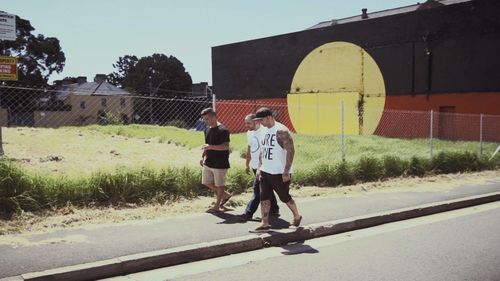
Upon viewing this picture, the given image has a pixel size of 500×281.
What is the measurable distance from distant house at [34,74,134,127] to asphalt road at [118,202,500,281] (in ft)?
69.5

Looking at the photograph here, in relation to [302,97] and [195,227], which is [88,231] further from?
[302,97]

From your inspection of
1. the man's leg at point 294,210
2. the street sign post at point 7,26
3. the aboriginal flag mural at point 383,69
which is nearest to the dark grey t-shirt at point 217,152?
the man's leg at point 294,210

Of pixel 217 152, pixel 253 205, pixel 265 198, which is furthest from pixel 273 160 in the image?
pixel 217 152

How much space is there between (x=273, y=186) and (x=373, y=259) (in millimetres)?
1711

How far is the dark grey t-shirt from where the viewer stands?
7777 mm

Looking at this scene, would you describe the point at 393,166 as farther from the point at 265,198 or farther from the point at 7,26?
the point at 7,26

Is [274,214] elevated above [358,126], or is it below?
below

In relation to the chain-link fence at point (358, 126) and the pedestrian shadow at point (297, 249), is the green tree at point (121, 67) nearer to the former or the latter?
the chain-link fence at point (358, 126)

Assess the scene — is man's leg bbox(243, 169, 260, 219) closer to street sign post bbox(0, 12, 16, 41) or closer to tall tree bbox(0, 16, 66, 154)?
street sign post bbox(0, 12, 16, 41)

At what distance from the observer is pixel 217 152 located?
7.98 m

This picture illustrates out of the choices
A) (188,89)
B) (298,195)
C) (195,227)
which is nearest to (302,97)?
(298,195)

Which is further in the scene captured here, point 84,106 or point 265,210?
point 84,106

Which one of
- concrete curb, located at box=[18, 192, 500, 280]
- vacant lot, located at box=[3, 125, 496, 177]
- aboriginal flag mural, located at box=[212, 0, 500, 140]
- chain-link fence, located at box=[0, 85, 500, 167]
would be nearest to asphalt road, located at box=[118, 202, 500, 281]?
concrete curb, located at box=[18, 192, 500, 280]

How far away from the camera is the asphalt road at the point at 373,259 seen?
5.29m
